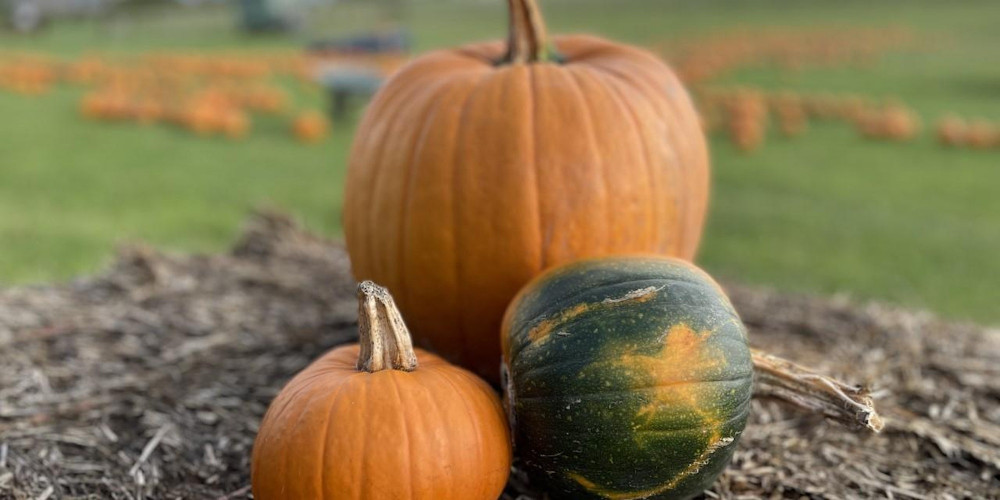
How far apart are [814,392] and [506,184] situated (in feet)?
3.68

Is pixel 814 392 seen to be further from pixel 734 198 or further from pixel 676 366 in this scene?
pixel 734 198

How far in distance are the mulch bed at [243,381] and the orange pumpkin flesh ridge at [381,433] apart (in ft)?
1.22

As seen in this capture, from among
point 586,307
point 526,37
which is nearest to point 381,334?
point 586,307

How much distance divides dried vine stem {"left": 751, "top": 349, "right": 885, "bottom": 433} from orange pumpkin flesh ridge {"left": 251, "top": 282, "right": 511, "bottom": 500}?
0.80 metres

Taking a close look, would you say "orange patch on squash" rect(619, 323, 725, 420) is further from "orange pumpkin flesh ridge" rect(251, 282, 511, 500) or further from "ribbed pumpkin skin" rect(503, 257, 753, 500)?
"orange pumpkin flesh ridge" rect(251, 282, 511, 500)

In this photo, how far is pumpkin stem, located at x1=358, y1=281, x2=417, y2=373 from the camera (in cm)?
218

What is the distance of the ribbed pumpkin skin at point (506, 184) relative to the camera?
275 cm

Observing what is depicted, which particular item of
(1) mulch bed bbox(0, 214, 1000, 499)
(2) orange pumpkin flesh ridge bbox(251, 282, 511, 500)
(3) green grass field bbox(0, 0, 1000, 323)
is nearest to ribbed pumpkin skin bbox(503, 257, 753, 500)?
(2) orange pumpkin flesh ridge bbox(251, 282, 511, 500)

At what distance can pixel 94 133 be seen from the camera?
363 inches

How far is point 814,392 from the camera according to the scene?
2.41 meters

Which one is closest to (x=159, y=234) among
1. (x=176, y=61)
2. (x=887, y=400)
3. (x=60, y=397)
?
(x=60, y=397)

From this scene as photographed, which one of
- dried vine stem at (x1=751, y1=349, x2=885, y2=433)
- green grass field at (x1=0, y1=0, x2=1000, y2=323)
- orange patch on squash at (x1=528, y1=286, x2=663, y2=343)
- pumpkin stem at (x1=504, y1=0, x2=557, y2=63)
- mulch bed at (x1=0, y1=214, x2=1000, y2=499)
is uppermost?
pumpkin stem at (x1=504, y1=0, x2=557, y2=63)

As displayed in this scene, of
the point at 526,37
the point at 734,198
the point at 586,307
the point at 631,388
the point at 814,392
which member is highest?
the point at 526,37

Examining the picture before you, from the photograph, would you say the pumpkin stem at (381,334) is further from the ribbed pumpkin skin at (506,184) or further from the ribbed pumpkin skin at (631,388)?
the ribbed pumpkin skin at (506,184)
